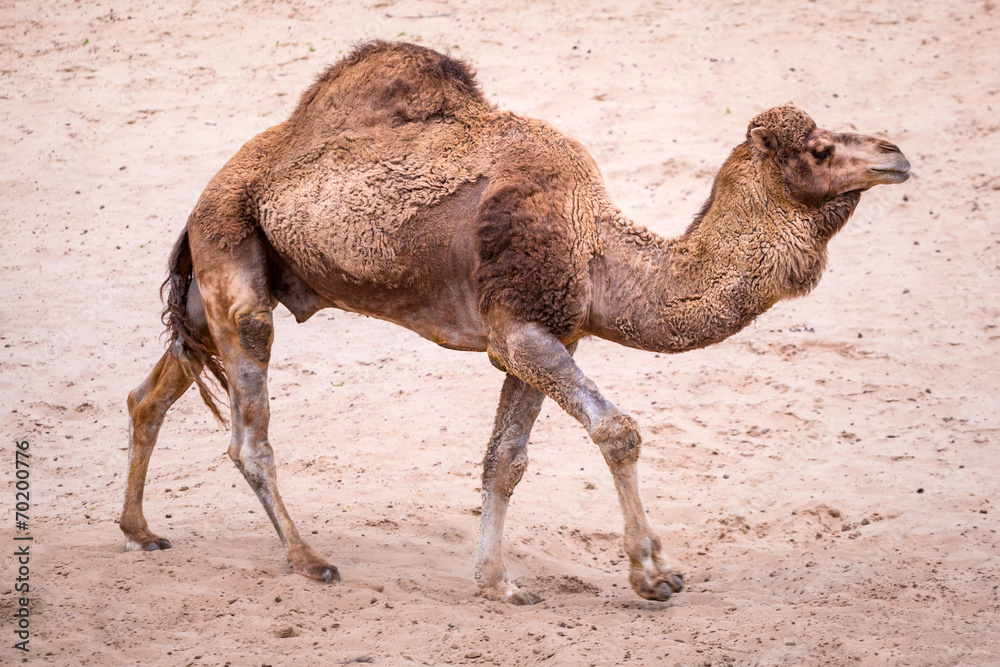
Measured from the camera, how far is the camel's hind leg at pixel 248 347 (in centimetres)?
560

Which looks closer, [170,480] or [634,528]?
[634,528]

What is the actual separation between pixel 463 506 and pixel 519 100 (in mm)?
6311

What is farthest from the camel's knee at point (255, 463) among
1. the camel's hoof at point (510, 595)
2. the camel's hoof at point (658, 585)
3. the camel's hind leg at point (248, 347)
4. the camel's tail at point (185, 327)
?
the camel's hoof at point (658, 585)

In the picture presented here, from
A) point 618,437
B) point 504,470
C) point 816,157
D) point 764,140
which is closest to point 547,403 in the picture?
point 504,470

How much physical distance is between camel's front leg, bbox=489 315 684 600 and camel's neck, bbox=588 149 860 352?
0.36 m

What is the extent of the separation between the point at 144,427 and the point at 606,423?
2.89 metres

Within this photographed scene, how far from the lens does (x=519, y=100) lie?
11.8 m

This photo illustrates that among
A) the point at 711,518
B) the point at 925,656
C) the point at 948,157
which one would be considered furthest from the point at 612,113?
the point at 925,656

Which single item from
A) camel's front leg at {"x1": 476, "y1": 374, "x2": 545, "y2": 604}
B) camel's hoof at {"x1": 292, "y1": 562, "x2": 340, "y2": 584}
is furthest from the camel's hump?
camel's hoof at {"x1": 292, "y1": 562, "x2": 340, "y2": 584}

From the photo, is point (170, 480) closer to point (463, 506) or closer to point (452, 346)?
point (463, 506)

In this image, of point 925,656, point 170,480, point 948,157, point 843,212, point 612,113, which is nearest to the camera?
point 925,656

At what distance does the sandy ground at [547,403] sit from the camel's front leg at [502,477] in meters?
0.15

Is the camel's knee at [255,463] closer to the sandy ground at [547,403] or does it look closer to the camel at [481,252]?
the camel at [481,252]

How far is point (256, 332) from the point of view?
563 centimetres
